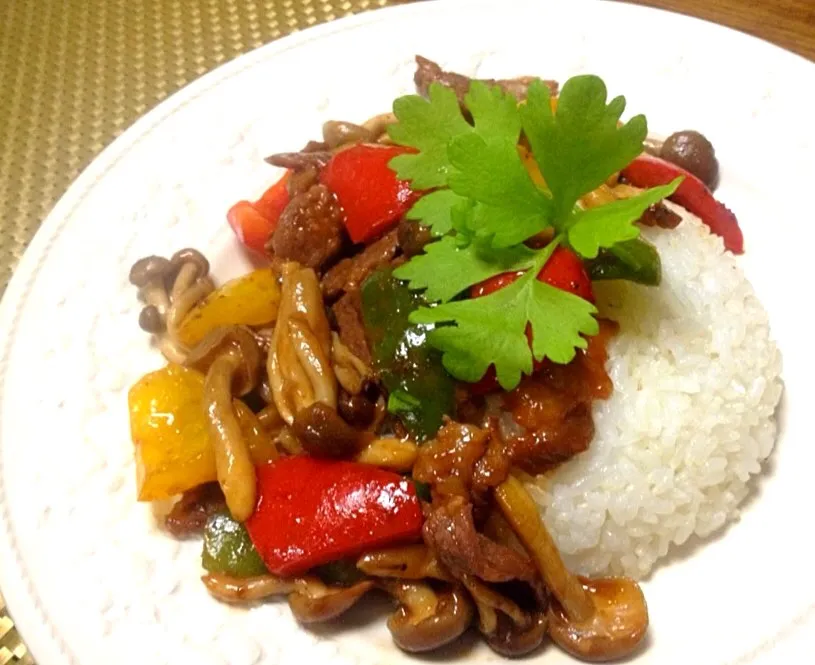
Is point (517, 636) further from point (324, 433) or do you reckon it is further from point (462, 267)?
point (462, 267)

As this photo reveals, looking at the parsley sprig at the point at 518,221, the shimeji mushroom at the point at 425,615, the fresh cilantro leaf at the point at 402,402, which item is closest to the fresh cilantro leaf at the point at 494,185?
the parsley sprig at the point at 518,221

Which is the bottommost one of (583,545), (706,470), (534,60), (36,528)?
(36,528)

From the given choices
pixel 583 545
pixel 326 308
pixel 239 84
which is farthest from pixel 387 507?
pixel 239 84

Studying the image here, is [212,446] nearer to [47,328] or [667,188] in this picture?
[47,328]

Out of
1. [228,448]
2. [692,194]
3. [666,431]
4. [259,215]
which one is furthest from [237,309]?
[692,194]

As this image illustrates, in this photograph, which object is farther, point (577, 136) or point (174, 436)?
point (174, 436)

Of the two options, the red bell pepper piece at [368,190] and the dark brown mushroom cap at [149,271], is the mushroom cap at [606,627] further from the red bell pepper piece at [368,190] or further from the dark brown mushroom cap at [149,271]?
the dark brown mushroom cap at [149,271]
